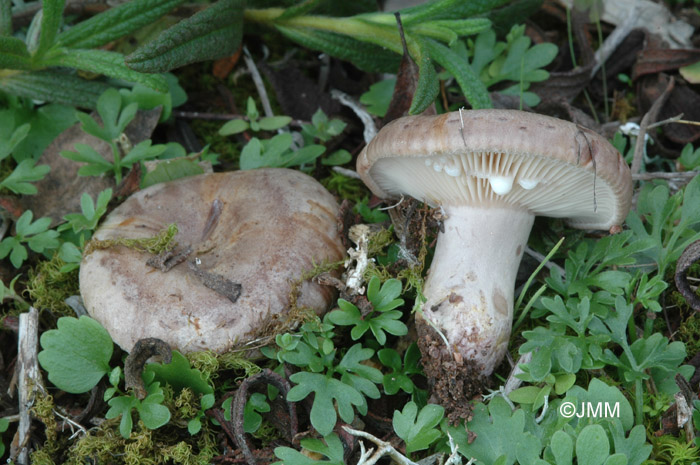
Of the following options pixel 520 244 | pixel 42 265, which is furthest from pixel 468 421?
pixel 42 265

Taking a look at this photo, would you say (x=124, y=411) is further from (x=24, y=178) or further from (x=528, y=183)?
(x=528, y=183)

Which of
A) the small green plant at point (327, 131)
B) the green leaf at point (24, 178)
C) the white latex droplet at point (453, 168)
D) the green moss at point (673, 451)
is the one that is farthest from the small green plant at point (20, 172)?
the green moss at point (673, 451)

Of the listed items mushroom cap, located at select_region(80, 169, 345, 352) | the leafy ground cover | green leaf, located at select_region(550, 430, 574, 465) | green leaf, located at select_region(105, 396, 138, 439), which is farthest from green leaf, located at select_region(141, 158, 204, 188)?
green leaf, located at select_region(550, 430, 574, 465)

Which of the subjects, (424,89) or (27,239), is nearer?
(424,89)

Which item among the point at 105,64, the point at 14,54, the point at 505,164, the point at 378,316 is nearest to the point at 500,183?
the point at 505,164

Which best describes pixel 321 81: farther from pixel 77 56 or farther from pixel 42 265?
pixel 42 265
